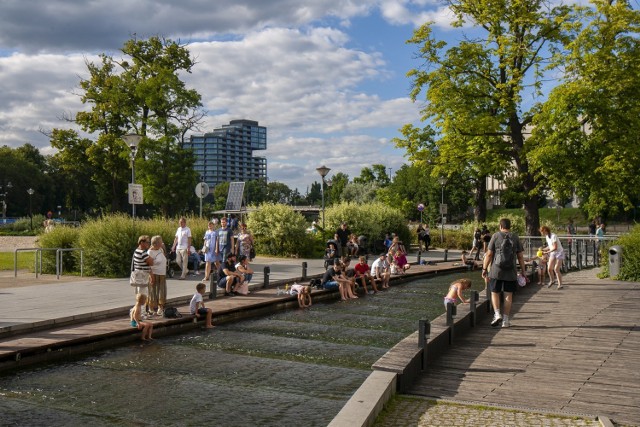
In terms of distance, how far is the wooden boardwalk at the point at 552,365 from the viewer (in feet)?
22.9

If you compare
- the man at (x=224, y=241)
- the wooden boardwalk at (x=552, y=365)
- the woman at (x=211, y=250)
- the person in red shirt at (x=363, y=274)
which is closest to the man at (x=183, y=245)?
the woman at (x=211, y=250)

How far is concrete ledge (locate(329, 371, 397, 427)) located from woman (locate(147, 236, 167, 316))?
631 cm

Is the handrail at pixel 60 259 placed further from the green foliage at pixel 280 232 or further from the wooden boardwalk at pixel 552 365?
the wooden boardwalk at pixel 552 365

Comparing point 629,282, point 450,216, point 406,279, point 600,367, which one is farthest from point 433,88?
point 450,216

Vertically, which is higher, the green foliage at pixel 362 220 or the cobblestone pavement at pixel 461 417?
the green foliage at pixel 362 220

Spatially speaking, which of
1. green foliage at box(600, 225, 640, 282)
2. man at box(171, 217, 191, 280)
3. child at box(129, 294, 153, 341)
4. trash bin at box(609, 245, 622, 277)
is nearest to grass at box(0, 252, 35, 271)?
man at box(171, 217, 191, 280)

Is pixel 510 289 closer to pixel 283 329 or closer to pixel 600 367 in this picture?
pixel 600 367

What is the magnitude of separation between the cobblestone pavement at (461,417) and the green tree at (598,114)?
70.5ft

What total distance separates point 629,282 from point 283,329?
11.1 m

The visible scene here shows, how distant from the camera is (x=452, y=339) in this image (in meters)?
9.93

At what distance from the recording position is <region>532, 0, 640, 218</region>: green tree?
85.5 feet

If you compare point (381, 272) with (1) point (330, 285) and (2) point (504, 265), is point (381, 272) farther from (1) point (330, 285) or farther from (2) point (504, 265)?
(2) point (504, 265)

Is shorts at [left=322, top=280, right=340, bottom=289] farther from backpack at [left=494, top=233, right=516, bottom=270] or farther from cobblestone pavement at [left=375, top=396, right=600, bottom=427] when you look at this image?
cobblestone pavement at [left=375, top=396, right=600, bottom=427]

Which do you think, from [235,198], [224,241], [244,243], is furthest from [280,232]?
[224,241]
